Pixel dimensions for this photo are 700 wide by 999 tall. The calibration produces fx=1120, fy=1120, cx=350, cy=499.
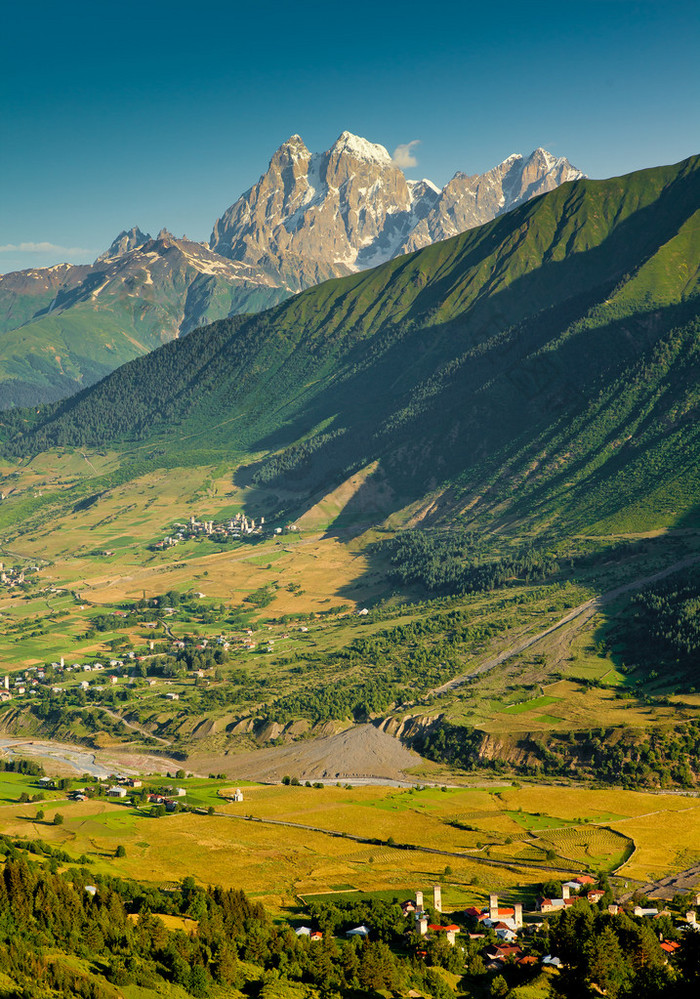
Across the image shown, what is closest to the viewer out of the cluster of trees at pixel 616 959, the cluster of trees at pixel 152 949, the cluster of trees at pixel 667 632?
the cluster of trees at pixel 152 949

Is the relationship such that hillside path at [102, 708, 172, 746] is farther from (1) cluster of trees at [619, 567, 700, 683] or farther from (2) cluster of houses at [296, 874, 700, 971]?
(2) cluster of houses at [296, 874, 700, 971]

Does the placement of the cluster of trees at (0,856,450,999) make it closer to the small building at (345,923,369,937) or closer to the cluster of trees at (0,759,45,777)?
the small building at (345,923,369,937)

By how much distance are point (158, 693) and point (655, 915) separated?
120 m

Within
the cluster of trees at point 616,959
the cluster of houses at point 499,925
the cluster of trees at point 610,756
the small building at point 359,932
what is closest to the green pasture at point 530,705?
the cluster of trees at point 610,756

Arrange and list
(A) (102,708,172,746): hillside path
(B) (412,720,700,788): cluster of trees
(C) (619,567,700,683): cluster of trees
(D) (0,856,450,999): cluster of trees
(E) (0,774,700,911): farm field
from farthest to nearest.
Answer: (A) (102,708,172,746): hillside path → (C) (619,567,700,683): cluster of trees → (B) (412,720,700,788): cluster of trees → (E) (0,774,700,911): farm field → (D) (0,856,450,999): cluster of trees

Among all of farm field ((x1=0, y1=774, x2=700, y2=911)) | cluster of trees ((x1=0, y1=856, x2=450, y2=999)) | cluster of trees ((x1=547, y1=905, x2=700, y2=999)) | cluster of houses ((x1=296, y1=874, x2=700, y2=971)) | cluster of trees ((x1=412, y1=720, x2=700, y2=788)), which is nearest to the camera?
cluster of trees ((x1=0, y1=856, x2=450, y2=999))

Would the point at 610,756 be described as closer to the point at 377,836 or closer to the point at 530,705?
the point at 530,705

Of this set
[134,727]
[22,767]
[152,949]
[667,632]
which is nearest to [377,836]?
[152,949]

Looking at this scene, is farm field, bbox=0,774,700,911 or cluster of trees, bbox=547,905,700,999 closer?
cluster of trees, bbox=547,905,700,999

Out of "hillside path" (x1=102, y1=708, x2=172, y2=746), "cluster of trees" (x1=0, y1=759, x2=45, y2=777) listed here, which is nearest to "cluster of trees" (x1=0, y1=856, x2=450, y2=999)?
"cluster of trees" (x1=0, y1=759, x2=45, y2=777)

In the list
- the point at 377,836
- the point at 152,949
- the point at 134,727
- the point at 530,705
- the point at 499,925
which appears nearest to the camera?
the point at 152,949

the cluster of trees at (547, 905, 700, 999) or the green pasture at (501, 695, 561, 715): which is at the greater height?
the cluster of trees at (547, 905, 700, 999)

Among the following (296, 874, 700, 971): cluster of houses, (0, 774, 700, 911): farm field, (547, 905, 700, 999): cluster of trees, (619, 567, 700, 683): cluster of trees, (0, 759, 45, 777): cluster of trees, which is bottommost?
(0, 759, 45, 777): cluster of trees

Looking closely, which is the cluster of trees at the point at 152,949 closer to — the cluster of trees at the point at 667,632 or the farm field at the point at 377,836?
the farm field at the point at 377,836
